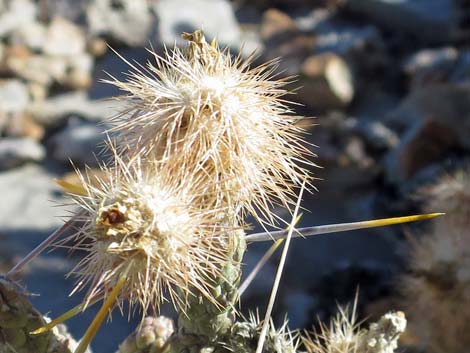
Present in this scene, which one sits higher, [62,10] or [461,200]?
[461,200]

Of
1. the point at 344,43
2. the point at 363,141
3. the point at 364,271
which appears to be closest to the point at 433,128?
the point at 363,141

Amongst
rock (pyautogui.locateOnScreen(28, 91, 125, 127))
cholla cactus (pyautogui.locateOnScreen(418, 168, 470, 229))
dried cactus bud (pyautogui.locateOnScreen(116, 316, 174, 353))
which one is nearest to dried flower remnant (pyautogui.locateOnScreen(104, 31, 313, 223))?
dried cactus bud (pyautogui.locateOnScreen(116, 316, 174, 353))

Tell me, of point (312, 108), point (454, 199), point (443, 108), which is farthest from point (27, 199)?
point (454, 199)

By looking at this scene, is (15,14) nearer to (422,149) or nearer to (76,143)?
(76,143)

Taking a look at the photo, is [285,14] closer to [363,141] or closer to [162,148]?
[363,141]

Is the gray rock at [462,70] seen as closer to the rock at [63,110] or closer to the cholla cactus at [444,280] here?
the cholla cactus at [444,280]

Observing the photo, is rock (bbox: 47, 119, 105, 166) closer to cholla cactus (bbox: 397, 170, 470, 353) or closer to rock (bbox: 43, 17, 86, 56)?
rock (bbox: 43, 17, 86, 56)
